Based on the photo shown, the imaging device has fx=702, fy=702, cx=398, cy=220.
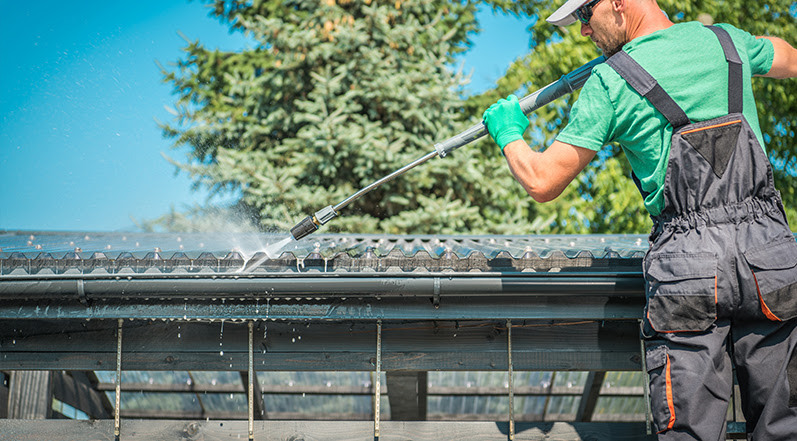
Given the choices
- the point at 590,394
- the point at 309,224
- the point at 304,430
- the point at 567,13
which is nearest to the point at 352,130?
the point at 590,394

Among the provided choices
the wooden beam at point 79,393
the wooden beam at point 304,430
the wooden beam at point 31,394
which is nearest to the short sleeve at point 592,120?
the wooden beam at point 304,430

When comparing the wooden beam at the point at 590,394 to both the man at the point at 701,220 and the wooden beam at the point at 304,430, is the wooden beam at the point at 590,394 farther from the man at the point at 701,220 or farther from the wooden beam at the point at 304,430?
the man at the point at 701,220

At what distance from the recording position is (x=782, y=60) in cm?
242

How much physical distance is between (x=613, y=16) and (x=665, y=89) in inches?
14.0

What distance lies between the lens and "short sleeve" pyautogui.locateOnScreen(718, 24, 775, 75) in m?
2.31

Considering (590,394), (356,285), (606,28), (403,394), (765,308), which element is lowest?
(590,394)

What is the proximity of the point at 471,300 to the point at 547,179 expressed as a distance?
68cm

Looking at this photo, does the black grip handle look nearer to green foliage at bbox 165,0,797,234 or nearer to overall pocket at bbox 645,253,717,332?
overall pocket at bbox 645,253,717,332

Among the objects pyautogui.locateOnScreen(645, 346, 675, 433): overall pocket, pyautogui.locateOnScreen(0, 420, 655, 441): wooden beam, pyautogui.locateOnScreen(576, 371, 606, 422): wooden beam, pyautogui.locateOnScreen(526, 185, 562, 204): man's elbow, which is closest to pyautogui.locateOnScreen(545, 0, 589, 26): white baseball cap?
pyautogui.locateOnScreen(526, 185, 562, 204): man's elbow

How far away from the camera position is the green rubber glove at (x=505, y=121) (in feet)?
8.15

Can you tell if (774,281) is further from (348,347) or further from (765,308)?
(348,347)

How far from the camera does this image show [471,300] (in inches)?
107

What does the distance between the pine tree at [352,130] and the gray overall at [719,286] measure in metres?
7.19

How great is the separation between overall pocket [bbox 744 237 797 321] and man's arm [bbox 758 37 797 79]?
29.5 inches
